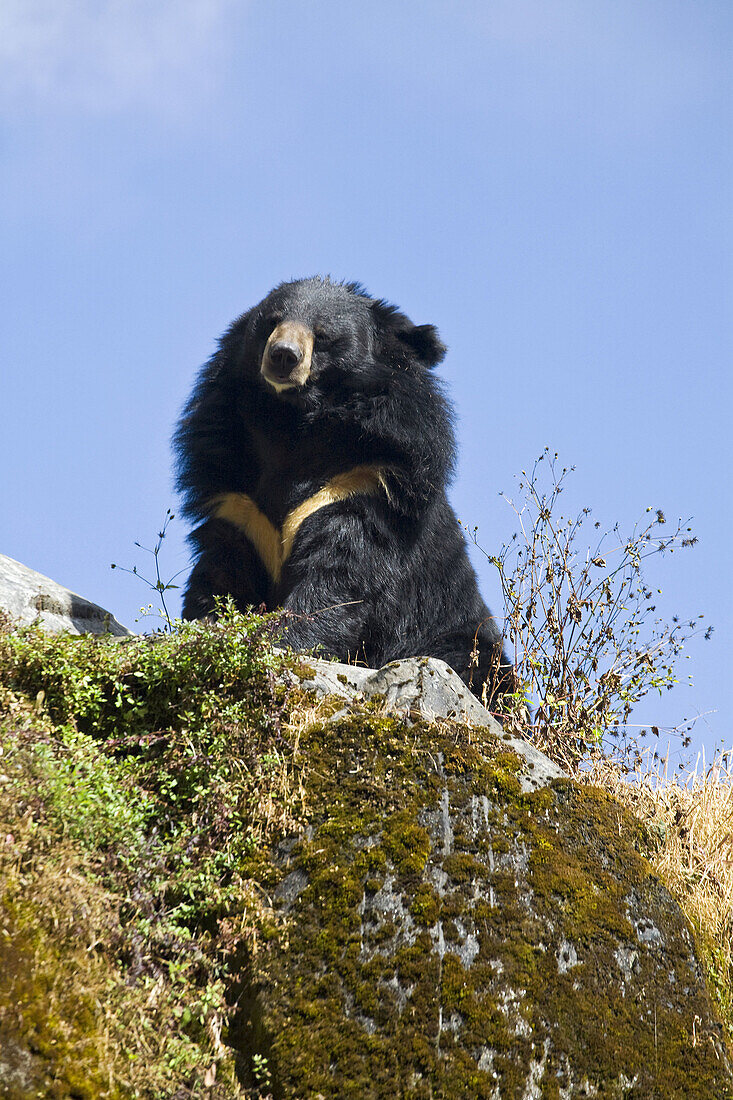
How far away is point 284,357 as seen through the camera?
6.04 meters

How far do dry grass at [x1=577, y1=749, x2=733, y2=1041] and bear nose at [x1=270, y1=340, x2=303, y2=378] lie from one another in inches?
116

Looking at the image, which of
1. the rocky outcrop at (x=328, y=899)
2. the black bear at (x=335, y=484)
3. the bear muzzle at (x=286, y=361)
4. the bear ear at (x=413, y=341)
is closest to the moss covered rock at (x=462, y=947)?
the rocky outcrop at (x=328, y=899)

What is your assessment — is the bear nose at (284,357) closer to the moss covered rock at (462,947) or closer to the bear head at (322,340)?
the bear head at (322,340)

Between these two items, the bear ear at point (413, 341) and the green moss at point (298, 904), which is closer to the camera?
the green moss at point (298, 904)

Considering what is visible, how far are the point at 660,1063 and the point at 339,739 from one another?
1.53 m

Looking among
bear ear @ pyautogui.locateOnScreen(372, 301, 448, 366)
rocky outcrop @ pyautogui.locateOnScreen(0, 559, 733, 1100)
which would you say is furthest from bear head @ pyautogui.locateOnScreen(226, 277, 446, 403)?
rocky outcrop @ pyautogui.locateOnScreen(0, 559, 733, 1100)

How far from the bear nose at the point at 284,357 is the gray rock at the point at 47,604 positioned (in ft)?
5.93

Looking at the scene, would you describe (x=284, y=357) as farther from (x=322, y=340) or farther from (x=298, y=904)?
(x=298, y=904)

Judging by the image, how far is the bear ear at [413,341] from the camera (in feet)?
21.6

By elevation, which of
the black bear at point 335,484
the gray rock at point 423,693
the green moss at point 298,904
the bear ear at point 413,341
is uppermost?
the bear ear at point 413,341

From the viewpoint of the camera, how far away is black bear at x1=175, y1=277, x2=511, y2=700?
5664mm

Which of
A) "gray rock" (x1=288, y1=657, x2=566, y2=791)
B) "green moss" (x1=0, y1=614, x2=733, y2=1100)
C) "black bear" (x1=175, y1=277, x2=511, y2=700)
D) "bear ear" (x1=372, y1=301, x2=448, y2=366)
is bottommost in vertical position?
"green moss" (x1=0, y1=614, x2=733, y2=1100)

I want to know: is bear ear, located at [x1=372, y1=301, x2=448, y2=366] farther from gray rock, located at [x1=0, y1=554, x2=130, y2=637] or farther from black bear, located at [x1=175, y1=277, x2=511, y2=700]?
gray rock, located at [x1=0, y1=554, x2=130, y2=637]

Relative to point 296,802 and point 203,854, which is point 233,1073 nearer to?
point 203,854
